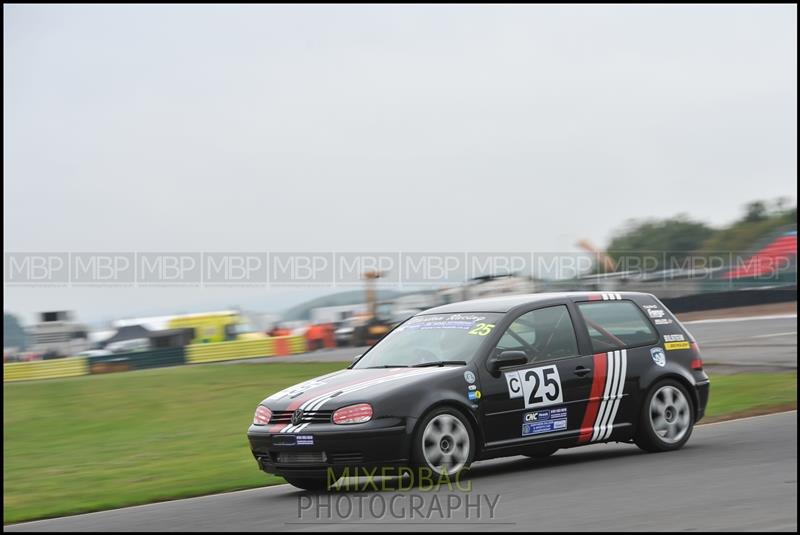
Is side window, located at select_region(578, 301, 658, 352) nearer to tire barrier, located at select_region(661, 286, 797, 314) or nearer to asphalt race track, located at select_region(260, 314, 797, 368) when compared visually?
asphalt race track, located at select_region(260, 314, 797, 368)

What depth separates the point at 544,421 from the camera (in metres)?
9.37

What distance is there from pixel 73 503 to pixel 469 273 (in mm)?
23111

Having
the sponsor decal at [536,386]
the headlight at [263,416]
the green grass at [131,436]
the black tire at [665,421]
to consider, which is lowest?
the green grass at [131,436]

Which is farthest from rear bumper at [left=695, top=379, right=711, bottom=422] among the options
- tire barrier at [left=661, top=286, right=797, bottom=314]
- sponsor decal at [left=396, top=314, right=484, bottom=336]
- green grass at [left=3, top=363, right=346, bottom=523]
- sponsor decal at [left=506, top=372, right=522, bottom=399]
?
tire barrier at [left=661, top=286, right=797, bottom=314]

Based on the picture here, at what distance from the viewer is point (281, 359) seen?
3008cm

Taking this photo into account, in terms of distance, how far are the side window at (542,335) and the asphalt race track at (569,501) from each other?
0.97 m

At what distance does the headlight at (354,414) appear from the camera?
8.53m

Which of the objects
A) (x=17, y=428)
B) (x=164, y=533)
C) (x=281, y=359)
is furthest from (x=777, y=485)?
(x=281, y=359)

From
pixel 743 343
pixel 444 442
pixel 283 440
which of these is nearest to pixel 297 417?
pixel 283 440

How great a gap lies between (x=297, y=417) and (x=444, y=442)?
115cm

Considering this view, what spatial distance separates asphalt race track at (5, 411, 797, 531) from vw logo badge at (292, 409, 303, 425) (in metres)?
0.58

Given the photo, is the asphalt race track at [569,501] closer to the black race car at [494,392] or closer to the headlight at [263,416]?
the black race car at [494,392]

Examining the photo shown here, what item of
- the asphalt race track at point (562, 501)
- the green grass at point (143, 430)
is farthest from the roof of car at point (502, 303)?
the green grass at point (143, 430)

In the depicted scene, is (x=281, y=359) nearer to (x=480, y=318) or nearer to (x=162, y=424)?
(x=162, y=424)
